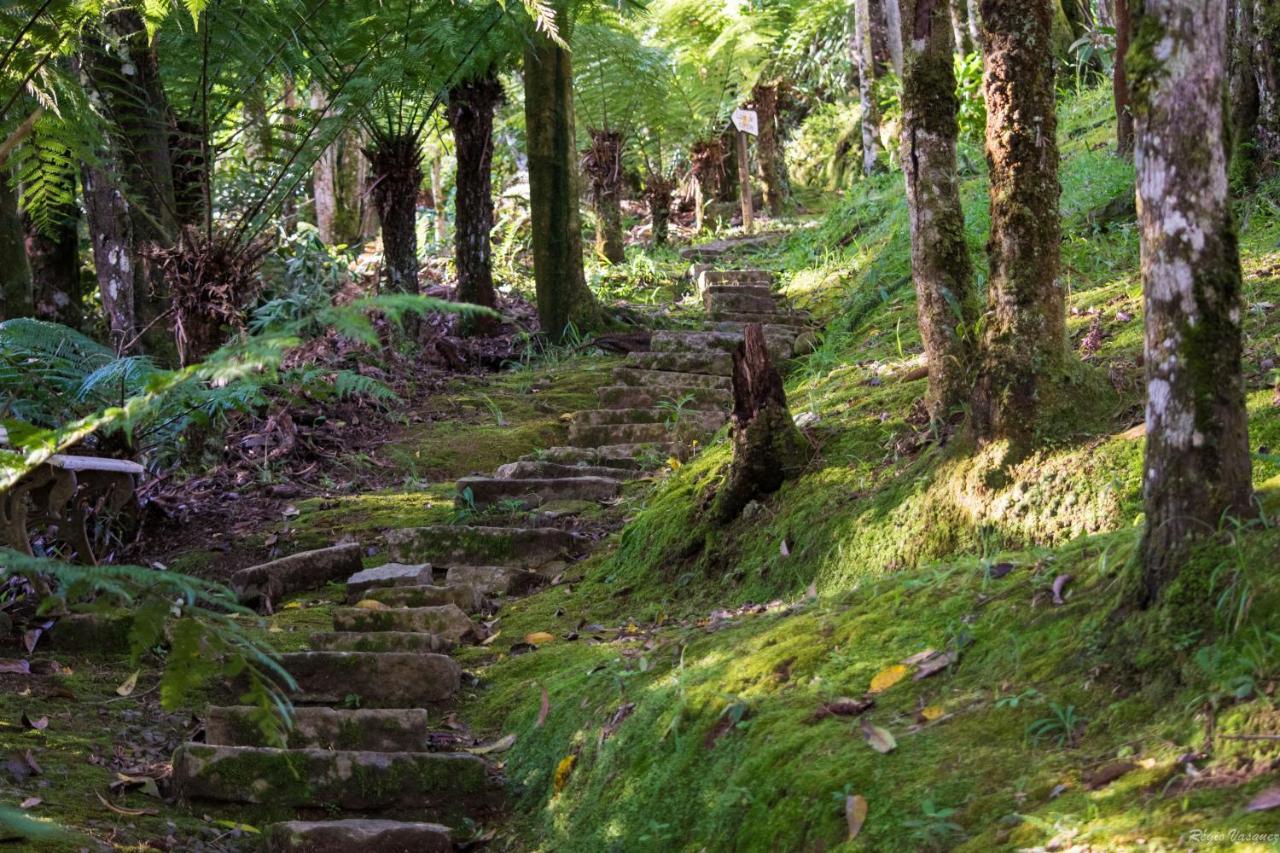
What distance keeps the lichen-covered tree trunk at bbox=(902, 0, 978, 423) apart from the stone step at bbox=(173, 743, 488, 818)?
82.6 inches

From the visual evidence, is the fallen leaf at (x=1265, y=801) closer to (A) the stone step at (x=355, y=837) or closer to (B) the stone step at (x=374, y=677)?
(A) the stone step at (x=355, y=837)

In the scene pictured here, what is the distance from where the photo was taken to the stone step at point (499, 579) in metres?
5.29

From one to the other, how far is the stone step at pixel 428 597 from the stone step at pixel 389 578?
0.11 meters

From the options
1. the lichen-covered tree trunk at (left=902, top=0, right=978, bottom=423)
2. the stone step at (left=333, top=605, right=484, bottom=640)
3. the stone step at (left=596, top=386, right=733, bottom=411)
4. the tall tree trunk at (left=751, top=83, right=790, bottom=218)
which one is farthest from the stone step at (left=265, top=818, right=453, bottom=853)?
the tall tree trunk at (left=751, top=83, right=790, bottom=218)

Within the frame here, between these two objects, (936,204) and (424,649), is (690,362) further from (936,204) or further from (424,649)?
(424,649)

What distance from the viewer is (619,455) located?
693cm

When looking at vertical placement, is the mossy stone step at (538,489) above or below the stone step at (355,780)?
above

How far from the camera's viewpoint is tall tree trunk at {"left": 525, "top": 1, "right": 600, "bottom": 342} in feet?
30.2

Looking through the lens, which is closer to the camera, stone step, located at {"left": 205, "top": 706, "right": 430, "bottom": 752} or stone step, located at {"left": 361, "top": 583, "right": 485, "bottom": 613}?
stone step, located at {"left": 205, "top": 706, "right": 430, "bottom": 752}

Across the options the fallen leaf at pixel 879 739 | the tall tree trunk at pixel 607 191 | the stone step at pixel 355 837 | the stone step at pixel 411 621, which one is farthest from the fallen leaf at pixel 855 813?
the tall tree trunk at pixel 607 191

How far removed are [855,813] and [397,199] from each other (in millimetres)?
7645

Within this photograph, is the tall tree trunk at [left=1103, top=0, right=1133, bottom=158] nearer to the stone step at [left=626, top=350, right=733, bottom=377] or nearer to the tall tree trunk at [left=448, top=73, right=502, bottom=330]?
the stone step at [left=626, top=350, right=733, bottom=377]

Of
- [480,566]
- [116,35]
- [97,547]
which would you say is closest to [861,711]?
[480,566]

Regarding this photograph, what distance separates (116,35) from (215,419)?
2.05 m
